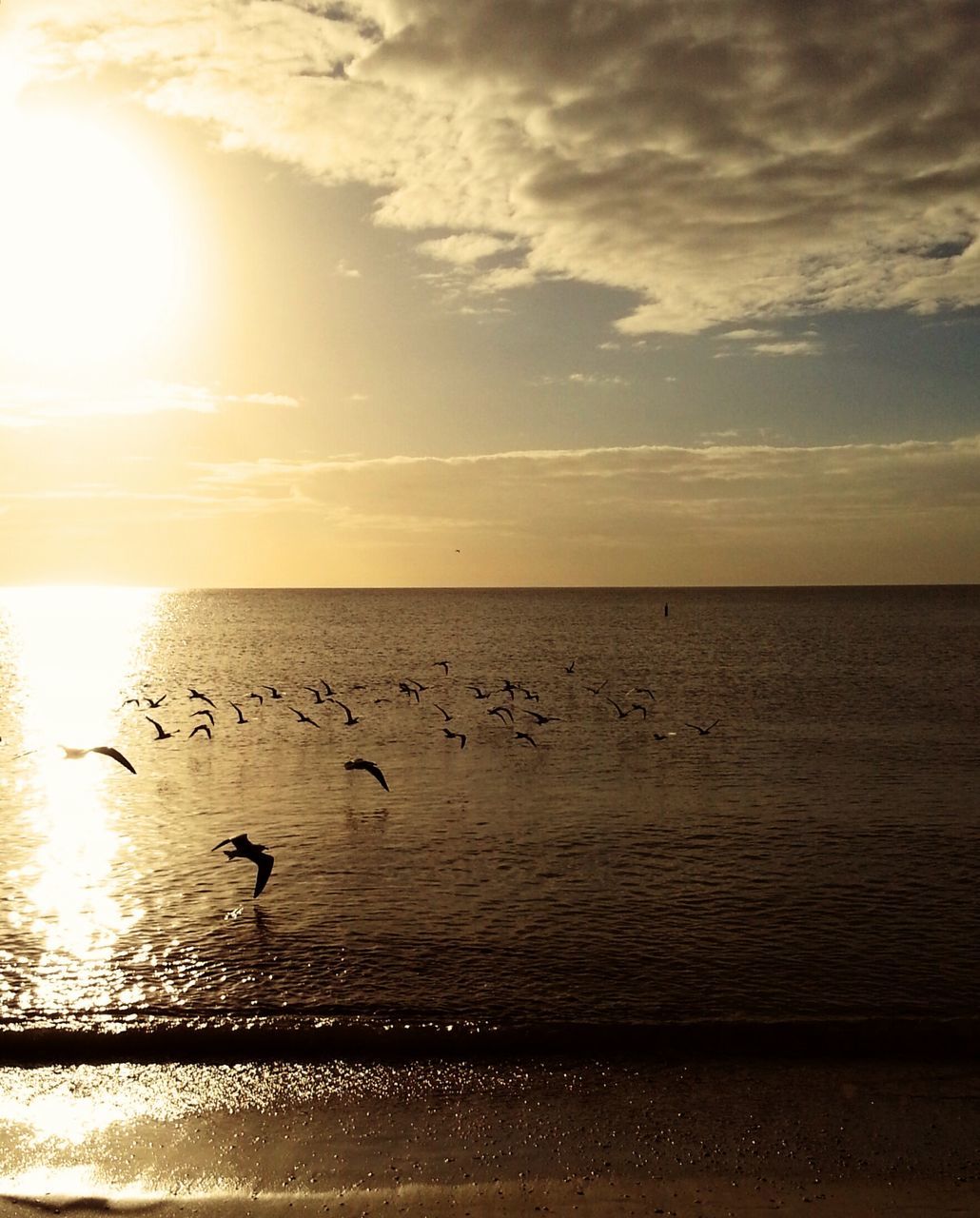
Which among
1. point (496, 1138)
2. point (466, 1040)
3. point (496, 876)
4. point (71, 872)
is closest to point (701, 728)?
point (496, 876)

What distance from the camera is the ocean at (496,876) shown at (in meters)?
16.0

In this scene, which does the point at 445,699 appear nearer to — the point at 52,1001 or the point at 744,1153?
the point at 52,1001

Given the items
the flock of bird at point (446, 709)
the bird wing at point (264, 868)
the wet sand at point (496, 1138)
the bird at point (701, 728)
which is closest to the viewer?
the wet sand at point (496, 1138)

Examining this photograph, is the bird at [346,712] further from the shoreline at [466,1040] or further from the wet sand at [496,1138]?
the wet sand at [496,1138]

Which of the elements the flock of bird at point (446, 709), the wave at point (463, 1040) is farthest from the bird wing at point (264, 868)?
the flock of bird at point (446, 709)

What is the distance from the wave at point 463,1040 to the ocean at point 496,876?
71 millimetres

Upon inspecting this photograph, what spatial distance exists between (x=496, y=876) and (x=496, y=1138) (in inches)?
448

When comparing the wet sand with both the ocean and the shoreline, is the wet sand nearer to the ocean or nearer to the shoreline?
the shoreline

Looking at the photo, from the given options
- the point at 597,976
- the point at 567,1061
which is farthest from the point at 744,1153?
the point at 597,976

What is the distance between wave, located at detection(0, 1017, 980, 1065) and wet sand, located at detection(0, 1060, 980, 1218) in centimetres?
40

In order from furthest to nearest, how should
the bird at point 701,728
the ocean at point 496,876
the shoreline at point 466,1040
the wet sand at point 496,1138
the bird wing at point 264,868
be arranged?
1. the bird at point 701,728
2. the bird wing at point 264,868
3. the ocean at point 496,876
4. the shoreline at point 466,1040
5. the wet sand at point 496,1138

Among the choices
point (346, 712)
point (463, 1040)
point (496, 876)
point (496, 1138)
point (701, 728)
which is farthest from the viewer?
point (346, 712)

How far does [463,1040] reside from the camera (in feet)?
49.2

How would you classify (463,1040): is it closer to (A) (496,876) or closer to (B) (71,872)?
(A) (496,876)
